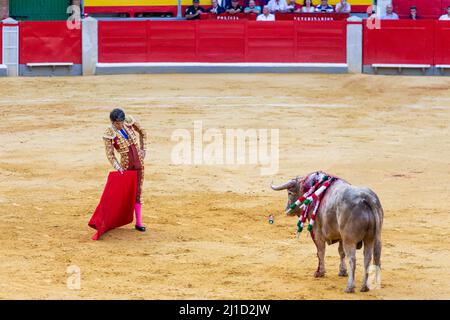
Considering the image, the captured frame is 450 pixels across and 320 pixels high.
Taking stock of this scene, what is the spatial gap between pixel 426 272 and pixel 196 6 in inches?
690

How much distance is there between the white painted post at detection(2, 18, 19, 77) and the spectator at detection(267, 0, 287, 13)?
5.84 m

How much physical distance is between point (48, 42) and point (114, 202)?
14525mm

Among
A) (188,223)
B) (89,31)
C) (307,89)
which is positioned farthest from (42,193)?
(89,31)

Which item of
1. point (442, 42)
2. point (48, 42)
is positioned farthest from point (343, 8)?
point (48, 42)

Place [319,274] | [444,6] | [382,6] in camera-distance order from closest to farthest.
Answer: [319,274], [382,6], [444,6]

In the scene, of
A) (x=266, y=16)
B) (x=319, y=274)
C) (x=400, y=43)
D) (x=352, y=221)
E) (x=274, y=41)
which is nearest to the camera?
(x=352, y=221)

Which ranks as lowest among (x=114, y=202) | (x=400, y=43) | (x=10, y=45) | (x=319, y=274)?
(x=319, y=274)

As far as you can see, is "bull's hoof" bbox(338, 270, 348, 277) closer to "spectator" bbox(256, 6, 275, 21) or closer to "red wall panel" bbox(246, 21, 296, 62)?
"red wall panel" bbox(246, 21, 296, 62)

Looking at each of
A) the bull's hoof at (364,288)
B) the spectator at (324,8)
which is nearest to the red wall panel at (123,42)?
the spectator at (324,8)

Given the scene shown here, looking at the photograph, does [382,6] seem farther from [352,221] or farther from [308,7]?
[352,221]

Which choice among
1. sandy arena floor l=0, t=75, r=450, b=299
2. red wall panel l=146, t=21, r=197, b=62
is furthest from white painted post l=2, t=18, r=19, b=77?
red wall panel l=146, t=21, r=197, b=62

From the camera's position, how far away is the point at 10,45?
25.3 metres

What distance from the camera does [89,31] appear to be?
1014 inches

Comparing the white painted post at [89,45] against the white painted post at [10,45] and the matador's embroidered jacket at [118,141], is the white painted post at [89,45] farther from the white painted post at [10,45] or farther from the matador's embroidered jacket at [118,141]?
the matador's embroidered jacket at [118,141]
